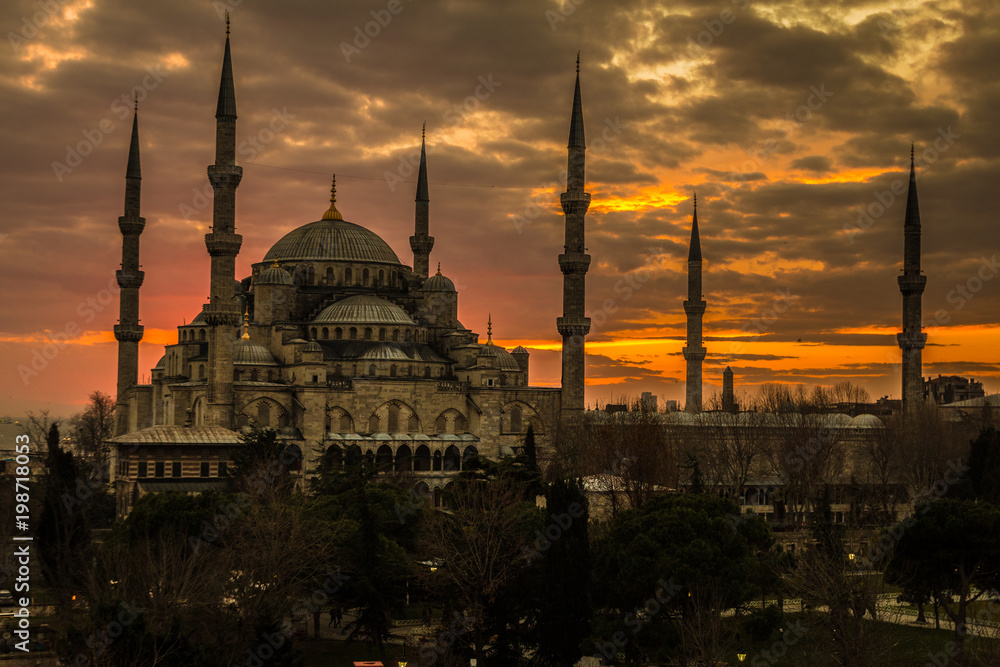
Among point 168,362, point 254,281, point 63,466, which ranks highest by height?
point 254,281

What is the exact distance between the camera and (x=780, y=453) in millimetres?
49781

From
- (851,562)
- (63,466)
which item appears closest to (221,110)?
(63,466)

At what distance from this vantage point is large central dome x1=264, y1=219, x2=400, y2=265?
208ft

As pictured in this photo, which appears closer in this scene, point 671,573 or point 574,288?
point 671,573

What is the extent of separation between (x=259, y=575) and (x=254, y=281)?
1504 inches

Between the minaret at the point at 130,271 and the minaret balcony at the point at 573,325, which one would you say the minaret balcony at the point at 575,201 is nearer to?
the minaret balcony at the point at 573,325

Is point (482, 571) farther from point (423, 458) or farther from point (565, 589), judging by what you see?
point (423, 458)

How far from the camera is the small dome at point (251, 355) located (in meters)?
53.8

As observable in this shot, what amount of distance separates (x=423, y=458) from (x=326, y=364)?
20.6 feet

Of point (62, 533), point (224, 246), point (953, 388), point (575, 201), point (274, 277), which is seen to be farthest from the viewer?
point (953, 388)

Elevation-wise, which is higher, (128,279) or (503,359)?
(128,279)

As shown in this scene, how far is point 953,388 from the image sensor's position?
119562mm

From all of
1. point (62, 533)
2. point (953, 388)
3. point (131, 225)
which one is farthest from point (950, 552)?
point (953, 388)

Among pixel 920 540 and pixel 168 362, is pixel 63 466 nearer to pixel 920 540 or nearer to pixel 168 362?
pixel 920 540
